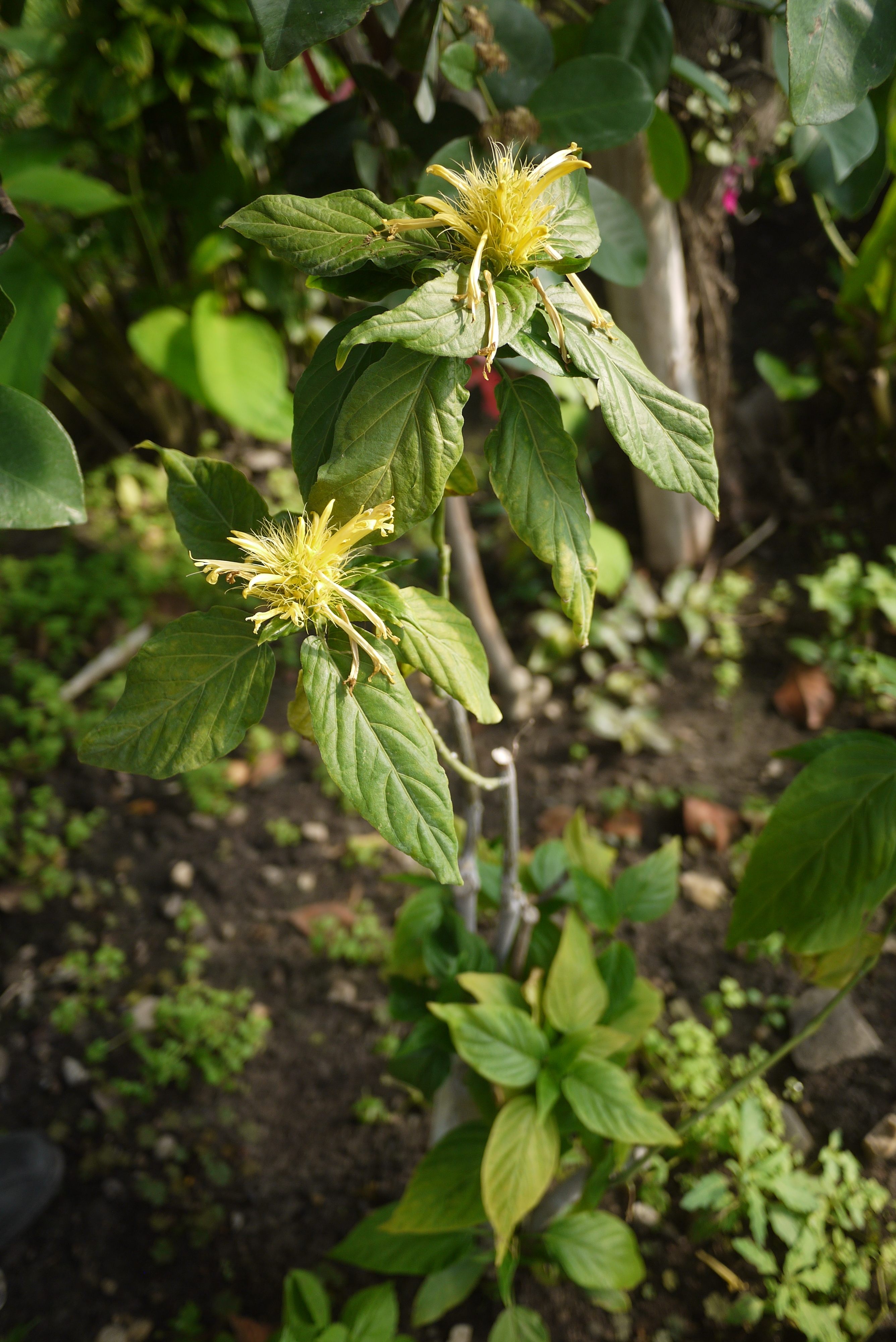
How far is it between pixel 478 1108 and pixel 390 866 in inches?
26.2

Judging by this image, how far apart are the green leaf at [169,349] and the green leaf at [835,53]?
1.76m

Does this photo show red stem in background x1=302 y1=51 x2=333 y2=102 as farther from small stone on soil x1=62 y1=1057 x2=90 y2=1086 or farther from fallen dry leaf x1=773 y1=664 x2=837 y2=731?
small stone on soil x1=62 y1=1057 x2=90 y2=1086

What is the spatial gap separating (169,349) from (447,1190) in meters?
1.98

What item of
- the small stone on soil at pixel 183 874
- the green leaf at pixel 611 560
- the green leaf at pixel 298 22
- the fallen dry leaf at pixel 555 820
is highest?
the green leaf at pixel 298 22

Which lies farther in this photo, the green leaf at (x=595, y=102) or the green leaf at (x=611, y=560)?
the green leaf at (x=611, y=560)

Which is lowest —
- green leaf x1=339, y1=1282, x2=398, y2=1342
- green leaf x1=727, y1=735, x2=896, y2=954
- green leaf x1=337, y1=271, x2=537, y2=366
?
green leaf x1=339, y1=1282, x2=398, y2=1342

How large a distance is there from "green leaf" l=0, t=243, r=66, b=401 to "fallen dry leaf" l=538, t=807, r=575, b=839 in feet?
4.94

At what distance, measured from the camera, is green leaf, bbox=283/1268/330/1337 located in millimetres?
984

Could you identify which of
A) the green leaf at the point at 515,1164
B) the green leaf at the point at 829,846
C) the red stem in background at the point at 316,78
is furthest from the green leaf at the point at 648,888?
the red stem in background at the point at 316,78

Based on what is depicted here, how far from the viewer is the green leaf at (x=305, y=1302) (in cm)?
98

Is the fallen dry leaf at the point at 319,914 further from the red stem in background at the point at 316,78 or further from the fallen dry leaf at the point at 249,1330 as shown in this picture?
the red stem in background at the point at 316,78

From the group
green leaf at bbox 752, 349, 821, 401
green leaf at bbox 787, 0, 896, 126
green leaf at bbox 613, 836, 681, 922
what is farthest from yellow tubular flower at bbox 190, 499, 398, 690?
green leaf at bbox 752, 349, 821, 401

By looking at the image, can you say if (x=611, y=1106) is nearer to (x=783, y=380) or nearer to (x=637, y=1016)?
(x=637, y=1016)

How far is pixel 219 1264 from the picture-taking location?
126cm
